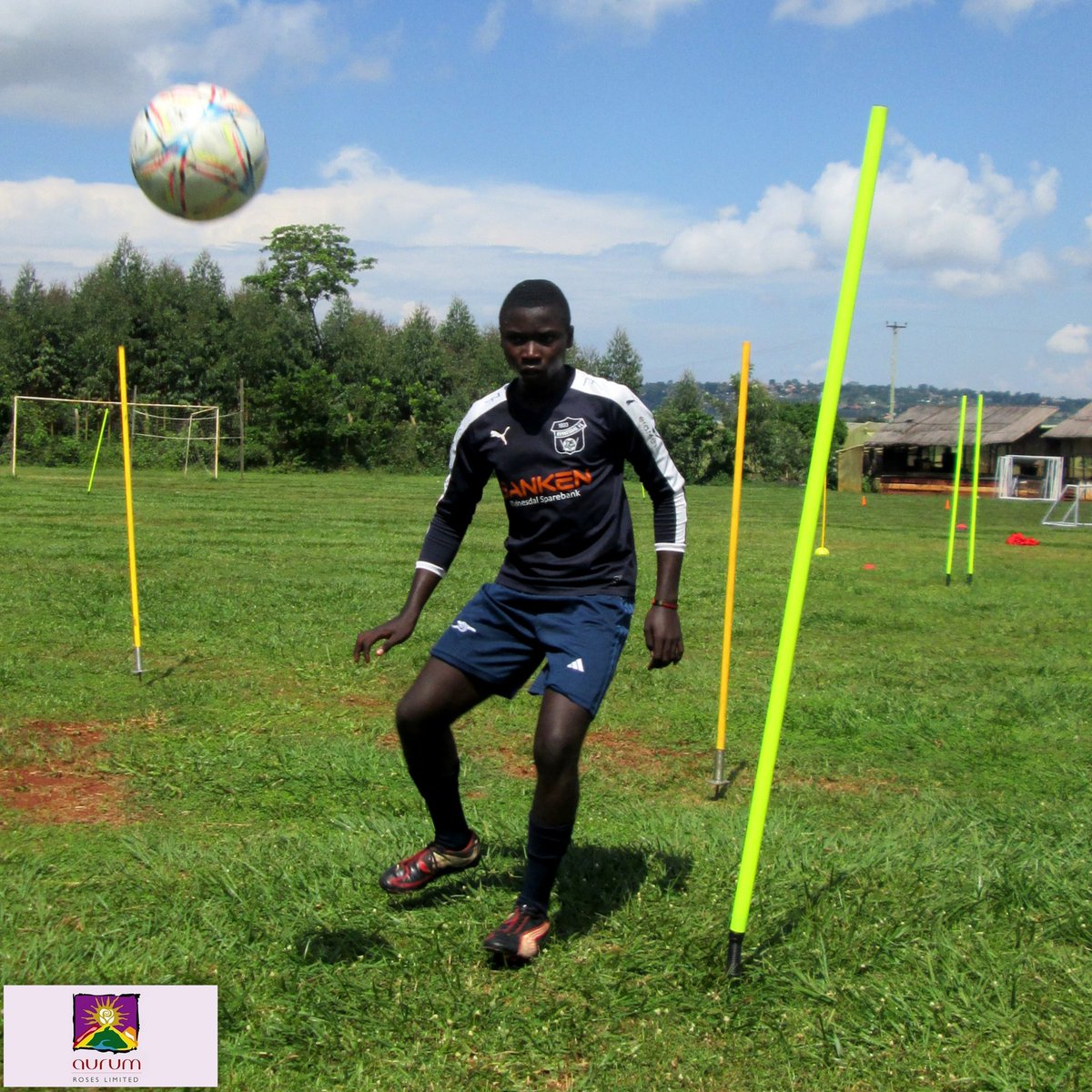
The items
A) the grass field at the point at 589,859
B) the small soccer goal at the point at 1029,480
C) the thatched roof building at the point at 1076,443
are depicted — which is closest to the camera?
the grass field at the point at 589,859

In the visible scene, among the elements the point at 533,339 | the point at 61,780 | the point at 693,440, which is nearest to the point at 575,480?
the point at 533,339

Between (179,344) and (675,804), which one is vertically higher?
Result: (179,344)

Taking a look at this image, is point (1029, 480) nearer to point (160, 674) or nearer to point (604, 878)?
point (160, 674)

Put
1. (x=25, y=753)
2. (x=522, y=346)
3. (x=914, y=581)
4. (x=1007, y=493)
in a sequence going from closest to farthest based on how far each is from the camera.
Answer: (x=522, y=346) < (x=25, y=753) < (x=914, y=581) < (x=1007, y=493)

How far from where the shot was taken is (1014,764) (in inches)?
265

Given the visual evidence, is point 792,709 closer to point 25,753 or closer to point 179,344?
point 25,753

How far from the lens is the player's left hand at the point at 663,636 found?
4062mm

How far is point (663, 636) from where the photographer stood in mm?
4059

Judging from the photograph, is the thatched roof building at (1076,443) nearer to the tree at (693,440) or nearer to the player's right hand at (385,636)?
the tree at (693,440)

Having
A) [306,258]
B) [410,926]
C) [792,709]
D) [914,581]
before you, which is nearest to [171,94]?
[410,926]

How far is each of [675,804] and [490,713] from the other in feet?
6.44

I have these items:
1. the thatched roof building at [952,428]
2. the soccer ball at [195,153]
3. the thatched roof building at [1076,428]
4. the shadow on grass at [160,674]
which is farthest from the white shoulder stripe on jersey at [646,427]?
the thatched roof building at [1076,428]

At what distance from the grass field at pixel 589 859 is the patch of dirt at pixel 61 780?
0.9 inches

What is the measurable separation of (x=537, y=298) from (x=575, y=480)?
0.64 metres
